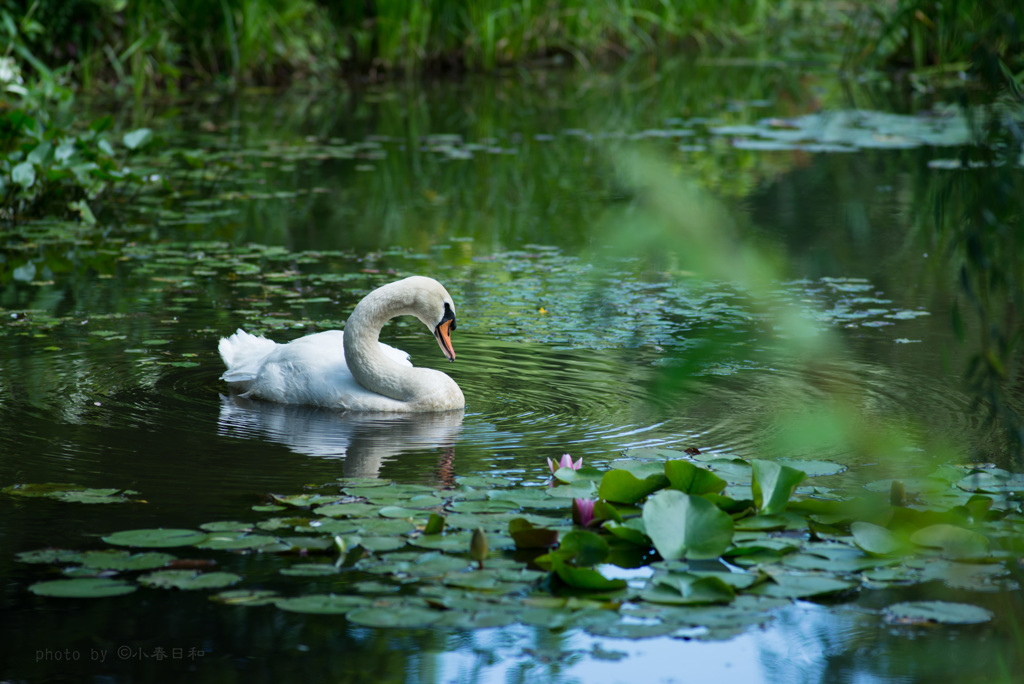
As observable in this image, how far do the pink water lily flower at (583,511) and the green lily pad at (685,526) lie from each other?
0.66 feet

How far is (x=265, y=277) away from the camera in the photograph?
7.09m

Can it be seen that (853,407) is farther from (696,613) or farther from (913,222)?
(913,222)

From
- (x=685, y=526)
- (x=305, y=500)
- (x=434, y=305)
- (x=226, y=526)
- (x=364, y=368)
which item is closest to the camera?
(x=685, y=526)

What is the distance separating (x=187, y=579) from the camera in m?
3.13

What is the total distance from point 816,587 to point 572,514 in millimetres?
738

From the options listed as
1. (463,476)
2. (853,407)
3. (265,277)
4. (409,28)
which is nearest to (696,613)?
(463,476)

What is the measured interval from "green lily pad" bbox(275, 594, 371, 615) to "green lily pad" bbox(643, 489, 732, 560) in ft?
2.50

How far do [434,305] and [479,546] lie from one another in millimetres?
1930

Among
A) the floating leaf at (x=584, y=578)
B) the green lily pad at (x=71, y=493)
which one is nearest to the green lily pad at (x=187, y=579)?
the green lily pad at (x=71, y=493)

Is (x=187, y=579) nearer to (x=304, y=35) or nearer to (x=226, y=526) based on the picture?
(x=226, y=526)

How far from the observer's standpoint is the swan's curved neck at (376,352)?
4883 millimetres

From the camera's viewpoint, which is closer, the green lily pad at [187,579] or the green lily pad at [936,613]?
the green lily pad at [936,613]

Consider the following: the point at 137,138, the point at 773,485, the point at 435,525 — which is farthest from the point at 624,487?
the point at 137,138

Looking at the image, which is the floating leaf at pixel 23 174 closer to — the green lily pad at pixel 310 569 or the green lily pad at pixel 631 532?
the green lily pad at pixel 310 569
